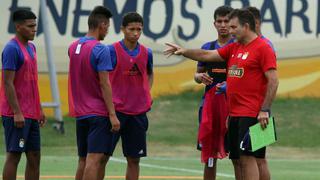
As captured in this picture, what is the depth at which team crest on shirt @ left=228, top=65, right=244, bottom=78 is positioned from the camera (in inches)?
449

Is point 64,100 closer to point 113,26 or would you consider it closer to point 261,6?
point 113,26

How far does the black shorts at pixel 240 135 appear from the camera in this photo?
11414 mm

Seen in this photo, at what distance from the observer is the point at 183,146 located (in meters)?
21.4

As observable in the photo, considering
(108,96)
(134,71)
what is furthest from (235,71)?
(134,71)

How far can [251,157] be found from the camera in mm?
11562

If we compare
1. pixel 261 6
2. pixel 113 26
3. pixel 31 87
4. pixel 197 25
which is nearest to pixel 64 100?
pixel 113 26

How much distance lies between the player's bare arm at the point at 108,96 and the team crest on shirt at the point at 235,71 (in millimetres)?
1367

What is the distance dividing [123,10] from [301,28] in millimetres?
4217

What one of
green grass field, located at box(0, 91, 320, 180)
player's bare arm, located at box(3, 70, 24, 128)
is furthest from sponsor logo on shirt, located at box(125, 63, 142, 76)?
green grass field, located at box(0, 91, 320, 180)

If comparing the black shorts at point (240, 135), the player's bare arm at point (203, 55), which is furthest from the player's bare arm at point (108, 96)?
the black shorts at point (240, 135)

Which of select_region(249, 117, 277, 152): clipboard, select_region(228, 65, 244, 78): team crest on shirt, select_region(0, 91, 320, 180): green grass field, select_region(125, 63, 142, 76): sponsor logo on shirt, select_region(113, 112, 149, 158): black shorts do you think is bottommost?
select_region(0, 91, 320, 180): green grass field

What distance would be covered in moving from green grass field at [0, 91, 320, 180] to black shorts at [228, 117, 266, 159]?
350 cm

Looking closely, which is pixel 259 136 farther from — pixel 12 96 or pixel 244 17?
pixel 12 96

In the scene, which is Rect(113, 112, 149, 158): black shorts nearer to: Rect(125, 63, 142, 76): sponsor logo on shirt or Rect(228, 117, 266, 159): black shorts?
Rect(125, 63, 142, 76): sponsor logo on shirt
